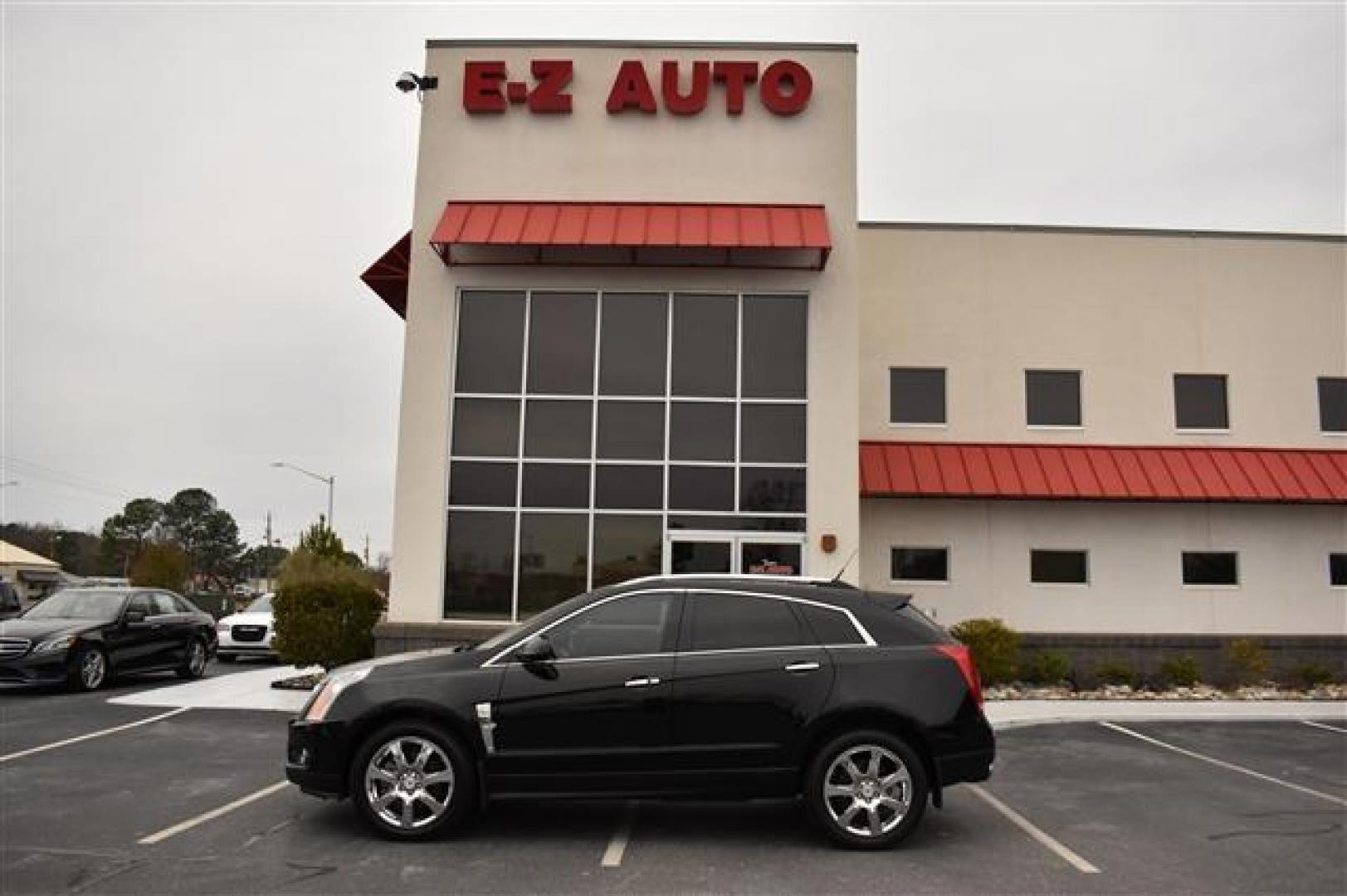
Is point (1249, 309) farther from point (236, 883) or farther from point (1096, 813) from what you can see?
point (236, 883)

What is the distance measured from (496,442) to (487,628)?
2748 millimetres

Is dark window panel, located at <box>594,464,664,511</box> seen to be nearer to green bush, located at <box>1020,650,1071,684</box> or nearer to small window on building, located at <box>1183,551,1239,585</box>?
green bush, located at <box>1020,650,1071,684</box>

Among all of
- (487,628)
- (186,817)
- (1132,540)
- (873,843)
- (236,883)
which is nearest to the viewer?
(236,883)

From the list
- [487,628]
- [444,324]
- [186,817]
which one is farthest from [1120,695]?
[186,817]

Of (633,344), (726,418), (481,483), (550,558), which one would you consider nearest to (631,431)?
(633,344)

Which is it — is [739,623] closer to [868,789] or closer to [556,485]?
[868,789]

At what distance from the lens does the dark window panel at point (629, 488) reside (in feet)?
48.5

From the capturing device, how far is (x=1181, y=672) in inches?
630

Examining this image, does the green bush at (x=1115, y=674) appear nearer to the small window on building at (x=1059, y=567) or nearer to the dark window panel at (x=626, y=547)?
the small window on building at (x=1059, y=567)

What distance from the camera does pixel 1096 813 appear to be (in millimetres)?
7758

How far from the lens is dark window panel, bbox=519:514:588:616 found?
14555 millimetres

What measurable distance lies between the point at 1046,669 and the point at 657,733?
1119 cm

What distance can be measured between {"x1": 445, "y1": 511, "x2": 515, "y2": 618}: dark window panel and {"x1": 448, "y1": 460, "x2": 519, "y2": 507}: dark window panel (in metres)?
0.19

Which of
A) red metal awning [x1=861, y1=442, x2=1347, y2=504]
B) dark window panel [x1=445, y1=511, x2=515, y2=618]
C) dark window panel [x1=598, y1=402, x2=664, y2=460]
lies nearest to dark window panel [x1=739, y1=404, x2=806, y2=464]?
dark window panel [x1=598, y1=402, x2=664, y2=460]
